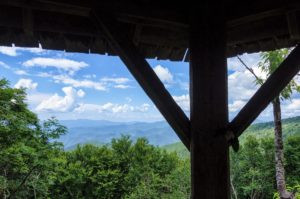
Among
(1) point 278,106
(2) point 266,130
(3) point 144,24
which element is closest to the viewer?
(3) point 144,24

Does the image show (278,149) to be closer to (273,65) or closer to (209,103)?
(273,65)

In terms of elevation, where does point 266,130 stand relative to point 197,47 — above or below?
above

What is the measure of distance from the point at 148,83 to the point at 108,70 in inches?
954

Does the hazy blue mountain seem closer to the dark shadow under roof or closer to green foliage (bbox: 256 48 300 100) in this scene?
the dark shadow under roof

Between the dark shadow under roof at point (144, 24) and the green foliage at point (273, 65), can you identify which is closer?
the dark shadow under roof at point (144, 24)

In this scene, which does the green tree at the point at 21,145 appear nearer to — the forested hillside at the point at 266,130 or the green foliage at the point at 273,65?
the forested hillside at the point at 266,130

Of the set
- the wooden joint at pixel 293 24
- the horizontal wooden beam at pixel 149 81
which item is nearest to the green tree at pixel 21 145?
the horizontal wooden beam at pixel 149 81

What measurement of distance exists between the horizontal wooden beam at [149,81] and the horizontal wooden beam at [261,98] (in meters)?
0.22

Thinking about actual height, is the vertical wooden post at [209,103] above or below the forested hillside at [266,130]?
below

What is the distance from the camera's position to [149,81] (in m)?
1.52

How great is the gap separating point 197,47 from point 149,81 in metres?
0.28

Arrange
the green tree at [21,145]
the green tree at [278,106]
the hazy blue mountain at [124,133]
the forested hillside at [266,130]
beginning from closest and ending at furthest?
1. the green tree at [21,145]
2. the green tree at [278,106]
3. the hazy blue mountain at [124,133]
4. the forested hillside at [266,130]

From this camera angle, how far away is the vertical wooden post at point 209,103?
146 centimetres

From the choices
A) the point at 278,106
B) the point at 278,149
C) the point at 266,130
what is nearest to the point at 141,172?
the point at 278,149
